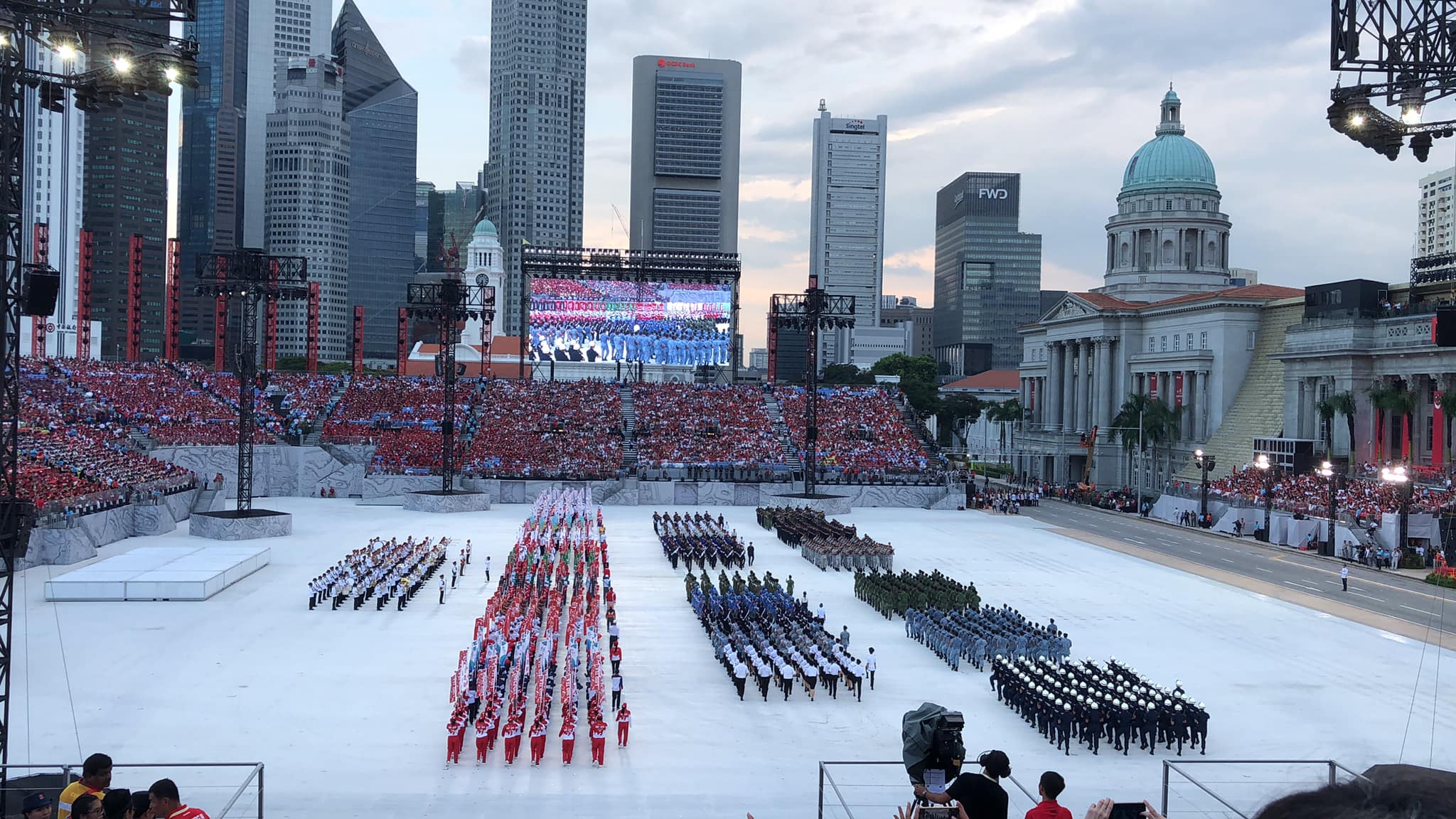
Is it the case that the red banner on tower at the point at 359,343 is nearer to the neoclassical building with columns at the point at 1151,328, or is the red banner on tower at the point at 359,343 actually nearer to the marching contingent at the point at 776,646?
the neoclassical building with columns at the point at 1151,328

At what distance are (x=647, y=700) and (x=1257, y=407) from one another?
56.3 meters

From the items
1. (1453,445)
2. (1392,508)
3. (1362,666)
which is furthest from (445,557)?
A: (1453,445)

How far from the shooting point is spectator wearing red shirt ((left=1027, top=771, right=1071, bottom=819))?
8.00m

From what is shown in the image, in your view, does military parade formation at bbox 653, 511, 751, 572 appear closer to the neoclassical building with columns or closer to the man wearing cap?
the man wearing cap

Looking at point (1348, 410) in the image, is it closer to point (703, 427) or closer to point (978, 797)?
point (703, 427)

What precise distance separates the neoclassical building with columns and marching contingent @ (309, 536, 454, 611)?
2078 inches

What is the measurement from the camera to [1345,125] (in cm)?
1667

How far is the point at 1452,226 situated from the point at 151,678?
196174 millimetres

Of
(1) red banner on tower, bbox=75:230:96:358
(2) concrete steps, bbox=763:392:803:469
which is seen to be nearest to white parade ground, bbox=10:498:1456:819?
(2) concrete steps, bbox=763:392:803:469

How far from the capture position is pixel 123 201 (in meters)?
185

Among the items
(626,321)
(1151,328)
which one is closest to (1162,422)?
(1151,328)

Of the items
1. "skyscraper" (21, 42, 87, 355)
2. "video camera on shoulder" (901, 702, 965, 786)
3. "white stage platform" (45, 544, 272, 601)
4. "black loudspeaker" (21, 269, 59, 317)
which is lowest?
"white stage platform" (45, 544, 272, 601)

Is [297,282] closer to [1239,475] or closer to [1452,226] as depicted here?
[1239,475]

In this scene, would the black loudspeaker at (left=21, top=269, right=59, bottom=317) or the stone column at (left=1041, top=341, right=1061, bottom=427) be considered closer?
the black loudspeaker at (left=21, top=269, right=59, bottom=317)
